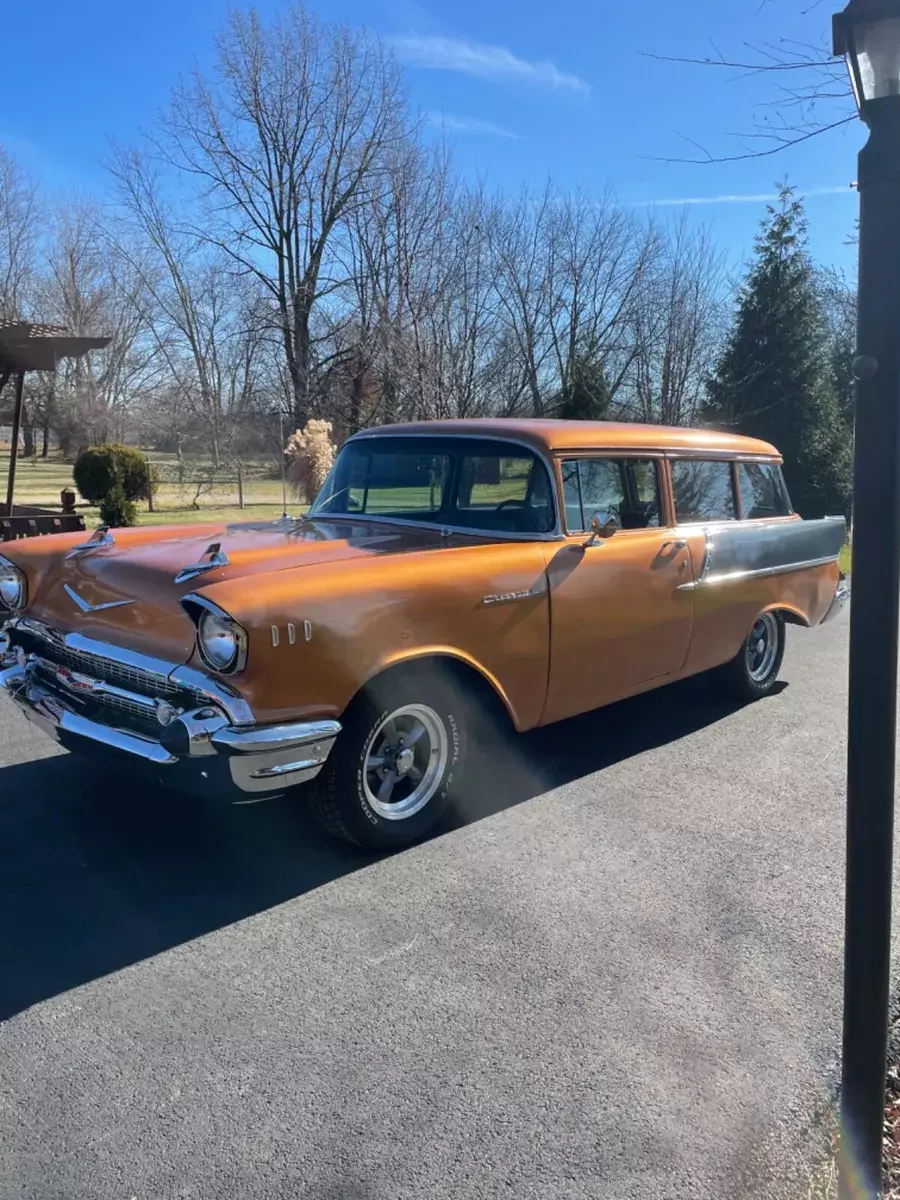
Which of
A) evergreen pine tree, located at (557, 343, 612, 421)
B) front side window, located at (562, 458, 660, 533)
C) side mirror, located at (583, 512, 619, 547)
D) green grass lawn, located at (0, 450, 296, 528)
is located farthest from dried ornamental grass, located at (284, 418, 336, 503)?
side mirror, located at (583, 512, 619, 547)

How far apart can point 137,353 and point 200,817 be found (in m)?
36.4

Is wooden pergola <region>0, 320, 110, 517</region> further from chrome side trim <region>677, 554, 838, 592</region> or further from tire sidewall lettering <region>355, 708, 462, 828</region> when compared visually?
tire sidewall lettering <region>355, 708, 462, 828</region>

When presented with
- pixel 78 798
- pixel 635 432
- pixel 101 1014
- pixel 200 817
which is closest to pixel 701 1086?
pixel 101 1014

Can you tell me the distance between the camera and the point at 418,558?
12.6ft

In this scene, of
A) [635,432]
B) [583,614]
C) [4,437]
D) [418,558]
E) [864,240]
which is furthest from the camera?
[4,437]

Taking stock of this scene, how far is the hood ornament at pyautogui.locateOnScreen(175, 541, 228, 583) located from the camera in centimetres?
357

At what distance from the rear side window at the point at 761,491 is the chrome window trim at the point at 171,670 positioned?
3894 mm

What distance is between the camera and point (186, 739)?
317cm

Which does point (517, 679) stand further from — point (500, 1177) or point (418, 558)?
point (500, 1177)

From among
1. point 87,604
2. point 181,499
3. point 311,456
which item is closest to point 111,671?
point 87,604

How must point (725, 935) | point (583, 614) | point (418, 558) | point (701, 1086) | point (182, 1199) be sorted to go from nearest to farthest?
point (182, 1199) → point (701, 1086) → point (725, 935) → point (418, 558) → point (583, 614)

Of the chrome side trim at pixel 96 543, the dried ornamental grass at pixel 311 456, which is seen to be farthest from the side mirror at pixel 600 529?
the dried ornamental grass at pixel 311 456

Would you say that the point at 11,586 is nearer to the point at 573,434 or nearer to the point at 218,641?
the point at 218,641

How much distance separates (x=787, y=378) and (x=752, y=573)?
16.3 meters
